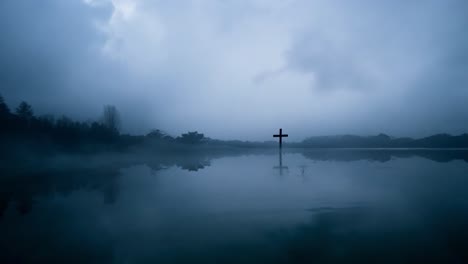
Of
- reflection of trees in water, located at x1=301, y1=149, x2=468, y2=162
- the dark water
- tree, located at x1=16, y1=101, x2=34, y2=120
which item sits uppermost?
tree, located at x1=16, y1=101, x2=34, y2=120

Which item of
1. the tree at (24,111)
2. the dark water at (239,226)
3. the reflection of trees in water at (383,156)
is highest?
the tree at (24,111)

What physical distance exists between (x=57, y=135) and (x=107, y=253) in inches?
2426

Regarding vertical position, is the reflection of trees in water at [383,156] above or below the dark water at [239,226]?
above

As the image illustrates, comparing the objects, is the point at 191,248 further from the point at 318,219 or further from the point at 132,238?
the point at 318,219

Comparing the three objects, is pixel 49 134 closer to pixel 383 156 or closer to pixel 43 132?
pixel 43 132

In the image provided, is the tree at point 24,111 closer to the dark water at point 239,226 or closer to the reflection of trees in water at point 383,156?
the dark water at point 239,226

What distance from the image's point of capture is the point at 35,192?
759 inches

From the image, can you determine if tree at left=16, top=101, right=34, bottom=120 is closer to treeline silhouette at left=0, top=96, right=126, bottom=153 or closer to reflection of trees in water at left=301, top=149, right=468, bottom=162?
treeline silhouette at left=0, top=96, right=126, bottom=153

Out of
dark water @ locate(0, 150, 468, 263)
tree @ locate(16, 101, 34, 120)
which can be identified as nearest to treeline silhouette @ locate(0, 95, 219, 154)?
tree @ locate(16, 101, 34, 120)

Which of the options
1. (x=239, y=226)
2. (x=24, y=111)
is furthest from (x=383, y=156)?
(x=24, y=111)

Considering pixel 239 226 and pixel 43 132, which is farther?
pixel 43 132

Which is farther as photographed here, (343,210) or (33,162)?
(33,162)

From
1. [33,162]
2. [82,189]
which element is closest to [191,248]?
[82,189]

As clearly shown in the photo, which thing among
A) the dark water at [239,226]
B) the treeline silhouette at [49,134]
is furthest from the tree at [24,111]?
the dark water at [239,226]
